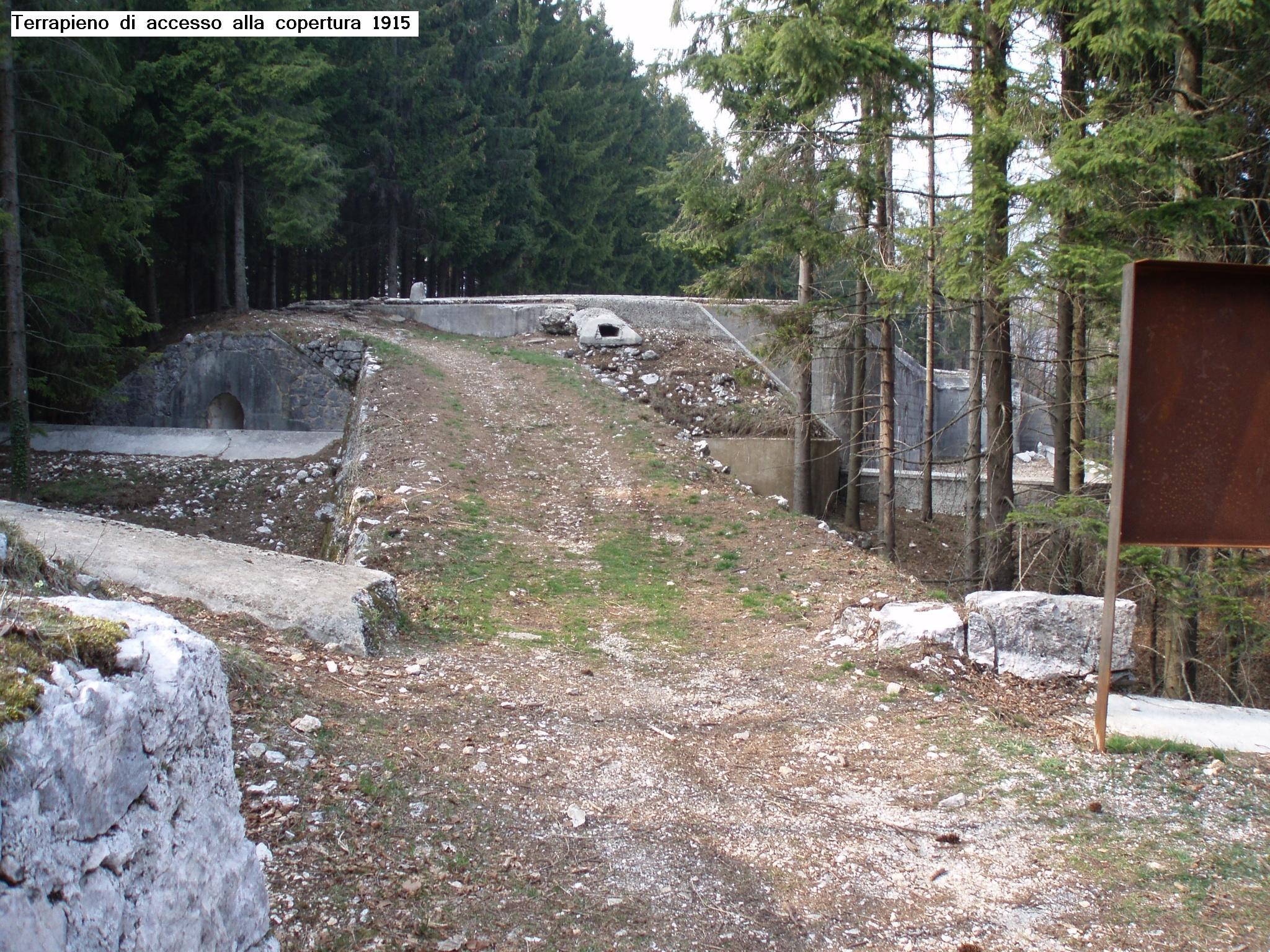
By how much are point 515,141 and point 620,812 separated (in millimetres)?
29034

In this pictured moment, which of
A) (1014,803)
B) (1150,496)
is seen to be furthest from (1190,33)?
(1014,803)

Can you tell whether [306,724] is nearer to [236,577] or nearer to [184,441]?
[236,577]

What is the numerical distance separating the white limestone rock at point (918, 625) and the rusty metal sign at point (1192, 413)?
164 centimetres

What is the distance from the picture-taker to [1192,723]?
4914mm

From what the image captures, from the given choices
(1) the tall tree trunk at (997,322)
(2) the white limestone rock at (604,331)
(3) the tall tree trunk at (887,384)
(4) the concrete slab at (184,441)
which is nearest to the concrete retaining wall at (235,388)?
(4) the concrete slab at (184,441)

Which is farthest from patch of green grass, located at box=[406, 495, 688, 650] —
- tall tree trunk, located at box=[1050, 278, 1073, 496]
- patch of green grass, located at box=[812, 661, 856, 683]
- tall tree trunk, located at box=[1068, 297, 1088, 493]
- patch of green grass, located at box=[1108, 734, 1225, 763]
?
tall tree trunk, located at box=[1050, 278, 1073, 496]

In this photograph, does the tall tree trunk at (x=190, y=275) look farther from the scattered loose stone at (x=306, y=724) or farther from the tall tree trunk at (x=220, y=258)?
the scattered loose stone at (x=306, y=724)

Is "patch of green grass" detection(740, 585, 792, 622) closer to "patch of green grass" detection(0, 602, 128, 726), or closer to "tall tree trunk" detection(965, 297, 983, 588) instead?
"tall tree trunk" detection(965, 297, 983, 588)

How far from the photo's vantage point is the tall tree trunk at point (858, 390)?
1264 centimetres

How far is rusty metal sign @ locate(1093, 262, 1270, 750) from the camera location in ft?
14.0

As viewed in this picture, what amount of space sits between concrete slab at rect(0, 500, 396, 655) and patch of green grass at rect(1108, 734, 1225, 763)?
168 inches

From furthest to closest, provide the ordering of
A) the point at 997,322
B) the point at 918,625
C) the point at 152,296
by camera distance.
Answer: the point at 152,296, the point at 997,322, the point at 918,625

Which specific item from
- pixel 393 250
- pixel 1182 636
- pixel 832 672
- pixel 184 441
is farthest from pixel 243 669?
pixel 393 250

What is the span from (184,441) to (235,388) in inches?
84.8
